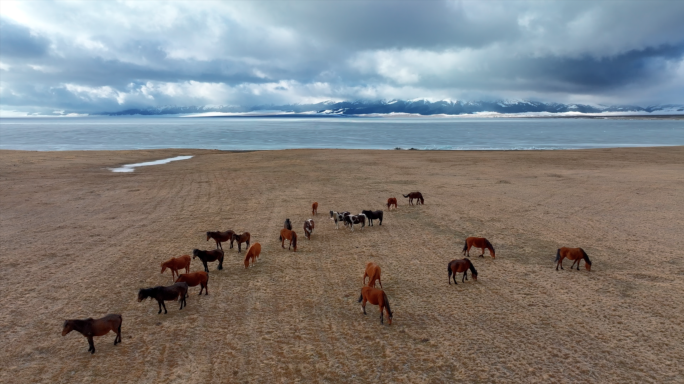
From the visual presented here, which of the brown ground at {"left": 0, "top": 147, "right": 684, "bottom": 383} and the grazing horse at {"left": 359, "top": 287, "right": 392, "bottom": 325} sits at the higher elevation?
the grazing horse at {"left": 359, "top": 287, "right": 392, "bottom": 325}

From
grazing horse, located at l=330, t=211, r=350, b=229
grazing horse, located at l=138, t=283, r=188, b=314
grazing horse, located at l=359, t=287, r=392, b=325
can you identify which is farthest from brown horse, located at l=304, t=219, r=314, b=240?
grazing horse, located at l=359, t=287, r=392, b=325

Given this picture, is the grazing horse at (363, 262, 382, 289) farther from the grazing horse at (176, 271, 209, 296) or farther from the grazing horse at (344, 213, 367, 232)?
the grazing horse at (344, 213, 367, 232)

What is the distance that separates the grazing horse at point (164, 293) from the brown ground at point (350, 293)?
1.18 ft

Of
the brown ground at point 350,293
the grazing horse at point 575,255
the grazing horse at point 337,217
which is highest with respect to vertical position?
the grazing horse at point 575,255

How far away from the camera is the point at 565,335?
26.0 ft

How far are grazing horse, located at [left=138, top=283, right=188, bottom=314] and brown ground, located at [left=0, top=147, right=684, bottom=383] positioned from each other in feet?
1.18

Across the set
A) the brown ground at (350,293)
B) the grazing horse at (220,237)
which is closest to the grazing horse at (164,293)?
the brown ground at (350,293)

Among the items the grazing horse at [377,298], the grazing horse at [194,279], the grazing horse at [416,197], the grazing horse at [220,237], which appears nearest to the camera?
the grazing horse at [377,298]

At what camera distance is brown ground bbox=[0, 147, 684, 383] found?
7016 mm

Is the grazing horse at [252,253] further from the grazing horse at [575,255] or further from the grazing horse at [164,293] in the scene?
the grazing horse at [575,255]

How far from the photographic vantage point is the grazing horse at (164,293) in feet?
28.3

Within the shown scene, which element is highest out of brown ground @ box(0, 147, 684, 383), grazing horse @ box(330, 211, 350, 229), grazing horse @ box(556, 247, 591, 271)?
grazing horse @ box(556, 247, 591, 271)

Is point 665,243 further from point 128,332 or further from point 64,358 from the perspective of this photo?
point 64,358

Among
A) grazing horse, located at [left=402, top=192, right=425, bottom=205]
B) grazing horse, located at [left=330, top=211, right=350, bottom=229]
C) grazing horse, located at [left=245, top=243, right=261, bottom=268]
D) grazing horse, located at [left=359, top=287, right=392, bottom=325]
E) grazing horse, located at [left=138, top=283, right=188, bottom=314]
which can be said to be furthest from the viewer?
grazing horse, located at [left=402, top=192, right=425, bottom=205]
